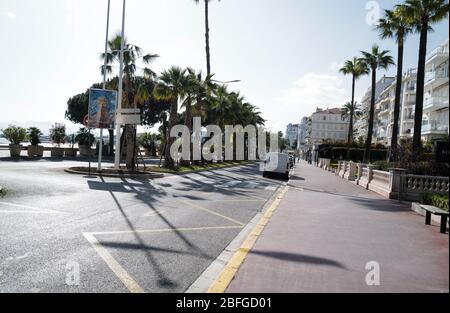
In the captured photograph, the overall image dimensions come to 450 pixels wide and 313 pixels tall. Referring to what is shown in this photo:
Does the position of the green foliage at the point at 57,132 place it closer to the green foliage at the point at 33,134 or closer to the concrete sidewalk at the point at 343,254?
the green foliage at the point at 33,134

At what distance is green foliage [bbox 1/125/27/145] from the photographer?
30.0 meters

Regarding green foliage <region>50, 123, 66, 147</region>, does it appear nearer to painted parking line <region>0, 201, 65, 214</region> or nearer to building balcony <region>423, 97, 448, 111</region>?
painted parking line <region>0, 201, 65, 214</region>

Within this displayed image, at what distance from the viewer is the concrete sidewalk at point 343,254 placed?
4867 mm

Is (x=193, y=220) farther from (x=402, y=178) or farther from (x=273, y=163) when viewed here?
(x=273, y=163)

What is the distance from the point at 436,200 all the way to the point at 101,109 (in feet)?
58.6

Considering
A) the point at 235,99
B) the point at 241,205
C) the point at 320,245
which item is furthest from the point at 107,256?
the point at 235,99

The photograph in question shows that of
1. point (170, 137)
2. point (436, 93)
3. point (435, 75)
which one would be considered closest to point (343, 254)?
point (170, 137)

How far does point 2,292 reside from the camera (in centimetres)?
443

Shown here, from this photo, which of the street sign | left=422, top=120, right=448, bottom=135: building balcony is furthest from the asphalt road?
left=422, top=120, right=448, bottom=135: building balcony

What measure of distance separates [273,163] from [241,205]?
15.5 meters

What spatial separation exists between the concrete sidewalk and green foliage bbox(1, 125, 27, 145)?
85.6 feet

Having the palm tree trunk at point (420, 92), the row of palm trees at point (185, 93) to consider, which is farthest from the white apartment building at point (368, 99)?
the palm tree trunk at point (420, 92)

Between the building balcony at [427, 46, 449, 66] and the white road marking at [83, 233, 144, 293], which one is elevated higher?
the building balcony at [427, 46, 449, 66]

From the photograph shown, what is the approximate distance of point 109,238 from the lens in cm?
725
